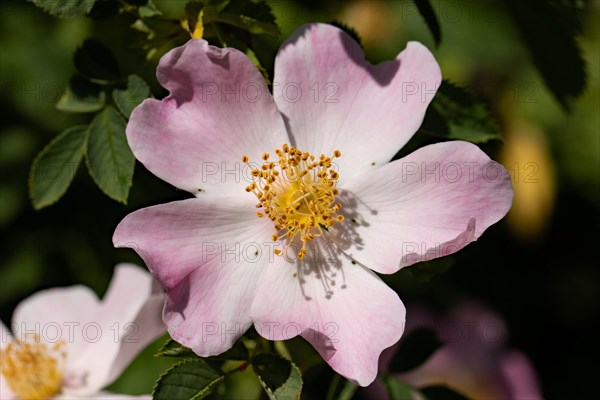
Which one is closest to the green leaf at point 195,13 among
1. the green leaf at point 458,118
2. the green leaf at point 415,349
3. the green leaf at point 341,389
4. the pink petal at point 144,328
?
the green leaf at point 458,118

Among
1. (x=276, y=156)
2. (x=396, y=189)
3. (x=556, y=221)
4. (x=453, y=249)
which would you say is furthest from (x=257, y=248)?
(x=556, y=221)

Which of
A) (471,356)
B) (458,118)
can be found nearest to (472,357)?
(471,356)

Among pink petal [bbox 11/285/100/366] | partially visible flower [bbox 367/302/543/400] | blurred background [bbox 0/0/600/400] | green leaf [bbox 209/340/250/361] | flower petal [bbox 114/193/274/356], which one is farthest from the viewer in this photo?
partially visible flower [bbox 367/302/543/400]

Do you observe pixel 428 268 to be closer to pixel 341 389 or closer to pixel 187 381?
pixel 341 389

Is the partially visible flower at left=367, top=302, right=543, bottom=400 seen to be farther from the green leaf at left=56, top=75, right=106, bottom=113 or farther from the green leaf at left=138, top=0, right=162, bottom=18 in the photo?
the green leaf at left=138, top=0, right=162, bottom=18

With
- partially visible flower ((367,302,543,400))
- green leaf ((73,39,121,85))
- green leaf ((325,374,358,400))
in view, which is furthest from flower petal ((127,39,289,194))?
partially visible flower ((367,302,543,400))
